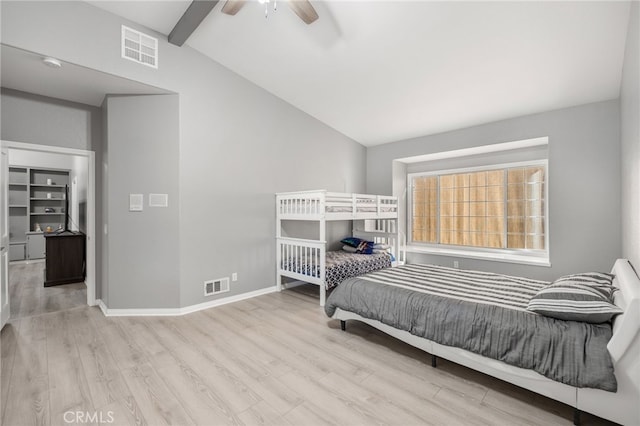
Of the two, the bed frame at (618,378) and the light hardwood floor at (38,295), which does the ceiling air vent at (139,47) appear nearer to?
the light hardwood floor at (38,295)

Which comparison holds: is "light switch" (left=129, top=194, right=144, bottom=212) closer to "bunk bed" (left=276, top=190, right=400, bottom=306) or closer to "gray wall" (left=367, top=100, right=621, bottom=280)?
"bunk bed" (left=276, top=190, right=400, bottom=306)

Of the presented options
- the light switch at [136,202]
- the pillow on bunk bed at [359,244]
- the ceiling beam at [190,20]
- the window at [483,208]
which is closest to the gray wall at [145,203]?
the light switch at [136,202]

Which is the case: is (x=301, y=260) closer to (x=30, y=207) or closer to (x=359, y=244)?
(x=359, y=244)

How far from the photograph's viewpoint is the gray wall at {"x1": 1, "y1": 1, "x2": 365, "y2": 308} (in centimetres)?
252

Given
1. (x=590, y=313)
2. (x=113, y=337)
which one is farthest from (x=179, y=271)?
(x=590, y=313)

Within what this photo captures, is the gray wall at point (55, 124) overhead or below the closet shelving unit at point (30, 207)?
overhead

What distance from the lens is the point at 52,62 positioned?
2.50 meters

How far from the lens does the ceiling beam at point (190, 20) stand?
8.56 ft

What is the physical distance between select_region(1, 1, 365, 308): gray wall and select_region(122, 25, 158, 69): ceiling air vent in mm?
59

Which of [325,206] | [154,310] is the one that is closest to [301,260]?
[325,206]

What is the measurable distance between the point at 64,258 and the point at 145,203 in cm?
257

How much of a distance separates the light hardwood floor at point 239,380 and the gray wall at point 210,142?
2.54 ft

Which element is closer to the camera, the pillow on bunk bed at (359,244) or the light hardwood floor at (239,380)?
the light hardwood floor at (239,380)

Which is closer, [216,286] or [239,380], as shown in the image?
[239,380]
